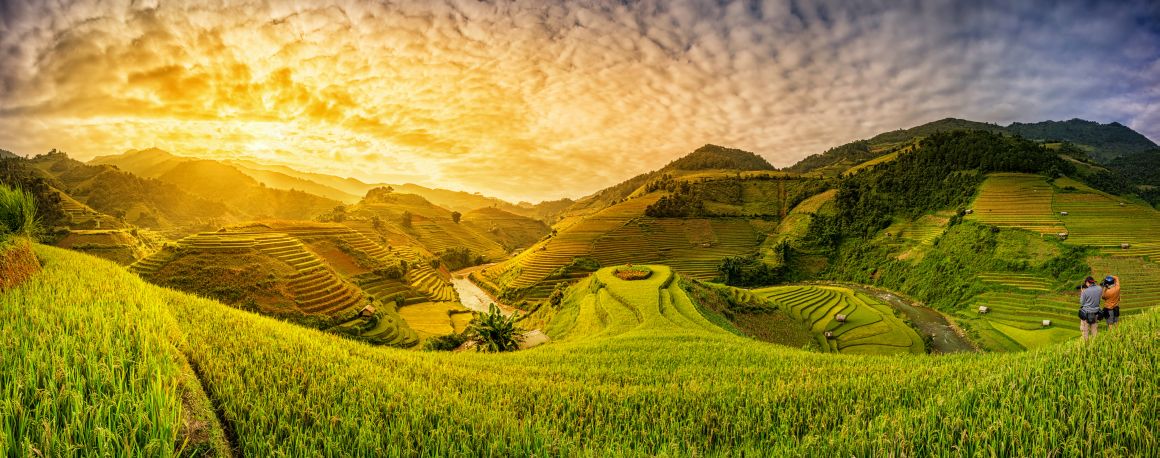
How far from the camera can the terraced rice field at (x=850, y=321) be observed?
1423 inches

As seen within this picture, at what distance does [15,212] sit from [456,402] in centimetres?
974

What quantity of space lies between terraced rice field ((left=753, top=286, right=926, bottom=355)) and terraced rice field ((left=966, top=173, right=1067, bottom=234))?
20.7 m

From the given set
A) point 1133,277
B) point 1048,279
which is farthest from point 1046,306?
point 1133,277

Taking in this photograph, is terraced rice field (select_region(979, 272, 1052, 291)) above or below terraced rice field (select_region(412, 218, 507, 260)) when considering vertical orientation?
below

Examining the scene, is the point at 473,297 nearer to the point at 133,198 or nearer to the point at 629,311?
the point at 629,311

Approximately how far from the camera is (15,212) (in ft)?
22.2

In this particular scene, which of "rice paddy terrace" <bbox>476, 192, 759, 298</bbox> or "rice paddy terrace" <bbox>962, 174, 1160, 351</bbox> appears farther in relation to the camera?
"rice paddy terrace" <bbox>476, 192, 759, 298</bbox>

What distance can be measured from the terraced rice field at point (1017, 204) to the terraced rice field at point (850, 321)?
2070cm

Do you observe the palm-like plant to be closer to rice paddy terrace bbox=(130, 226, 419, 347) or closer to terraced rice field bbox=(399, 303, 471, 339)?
rice paddy terrace bbox=(130, 226, 419, 347)

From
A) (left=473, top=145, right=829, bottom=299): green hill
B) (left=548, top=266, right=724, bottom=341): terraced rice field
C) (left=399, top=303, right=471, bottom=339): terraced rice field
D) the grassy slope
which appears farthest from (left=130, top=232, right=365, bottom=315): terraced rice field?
the grassy slope

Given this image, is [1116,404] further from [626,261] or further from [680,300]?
[626,261]

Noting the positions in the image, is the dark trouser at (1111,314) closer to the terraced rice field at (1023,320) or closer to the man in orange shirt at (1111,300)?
the man in orange shirt at (1111,300)

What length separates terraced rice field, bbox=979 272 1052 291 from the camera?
39938 mm

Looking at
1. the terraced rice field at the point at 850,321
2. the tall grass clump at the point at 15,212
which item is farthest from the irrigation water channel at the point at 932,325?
the tall grass clump at the point at 15,212
